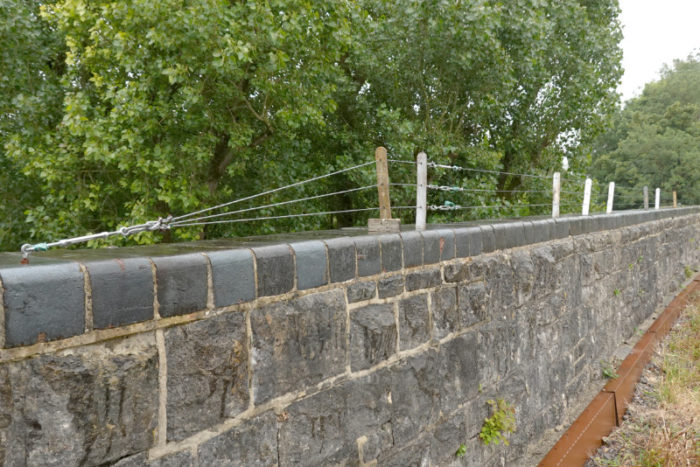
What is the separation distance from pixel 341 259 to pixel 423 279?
0.73m

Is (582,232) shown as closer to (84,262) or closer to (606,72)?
(84,262)

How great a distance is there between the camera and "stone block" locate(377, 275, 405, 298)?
104 inches

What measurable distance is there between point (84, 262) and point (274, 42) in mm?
5484

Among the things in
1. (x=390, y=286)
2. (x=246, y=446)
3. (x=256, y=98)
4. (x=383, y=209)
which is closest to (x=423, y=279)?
(x=390, y=286)

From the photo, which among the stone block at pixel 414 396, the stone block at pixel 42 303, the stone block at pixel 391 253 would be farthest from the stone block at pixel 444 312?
the stone block at pixel 42 303

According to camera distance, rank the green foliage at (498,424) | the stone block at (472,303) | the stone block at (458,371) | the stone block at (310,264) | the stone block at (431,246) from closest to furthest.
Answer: the stone block at (310,264)
the stone block at (431,246)
the stone block at (458,371)
the stone block at (472,303)
the green foliage at (498,424)

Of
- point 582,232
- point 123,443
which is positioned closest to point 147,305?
point 123,443

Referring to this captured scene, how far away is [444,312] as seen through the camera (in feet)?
10.3

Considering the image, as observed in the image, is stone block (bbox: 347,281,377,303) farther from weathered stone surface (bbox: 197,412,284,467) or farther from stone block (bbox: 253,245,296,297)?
weathered stone surface (bbox: 197,412,284,467)

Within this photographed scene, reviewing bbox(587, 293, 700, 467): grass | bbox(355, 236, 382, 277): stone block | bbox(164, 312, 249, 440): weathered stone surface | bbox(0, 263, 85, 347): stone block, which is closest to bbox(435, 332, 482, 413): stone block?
bbox(355, 236, 382, 277): stone block

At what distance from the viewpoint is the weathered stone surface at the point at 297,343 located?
78.7 inches

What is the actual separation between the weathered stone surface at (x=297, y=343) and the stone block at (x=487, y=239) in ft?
4.86

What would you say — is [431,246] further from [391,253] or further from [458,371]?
[458,371]

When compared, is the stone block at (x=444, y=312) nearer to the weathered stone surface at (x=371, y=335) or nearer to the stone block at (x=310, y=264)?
the weathered stone surface at (x=371, y=335)
